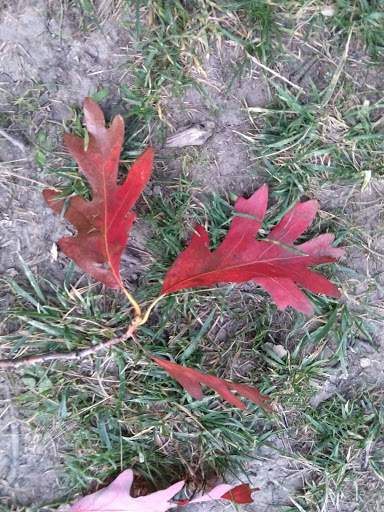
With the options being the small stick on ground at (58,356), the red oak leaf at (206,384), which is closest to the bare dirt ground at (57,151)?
the small stick on ground at (58,356)

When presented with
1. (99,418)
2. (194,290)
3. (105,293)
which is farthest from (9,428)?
(194,290)

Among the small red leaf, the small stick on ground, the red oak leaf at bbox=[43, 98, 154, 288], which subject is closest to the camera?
the red oak leaf at bbox=[43, 98, 154, 288]

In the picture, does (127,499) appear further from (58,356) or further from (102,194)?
(102,194)

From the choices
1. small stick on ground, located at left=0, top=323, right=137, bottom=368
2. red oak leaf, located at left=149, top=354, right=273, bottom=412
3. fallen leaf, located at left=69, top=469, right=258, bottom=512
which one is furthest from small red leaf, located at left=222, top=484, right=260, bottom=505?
small stick on ground, located at left=0, top=323, right=137, bottom=368

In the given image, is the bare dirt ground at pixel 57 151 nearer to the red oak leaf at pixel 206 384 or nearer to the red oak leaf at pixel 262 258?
the red oak leaf at pixel 262 258

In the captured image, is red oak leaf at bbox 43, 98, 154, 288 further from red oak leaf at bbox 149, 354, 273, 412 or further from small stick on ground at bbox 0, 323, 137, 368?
red oak leaf at bbox 149, 354, 273, 412

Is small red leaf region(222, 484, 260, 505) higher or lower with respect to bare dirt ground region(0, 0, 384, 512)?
lower

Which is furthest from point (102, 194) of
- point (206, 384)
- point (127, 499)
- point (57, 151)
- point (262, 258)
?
point (127, 499)
